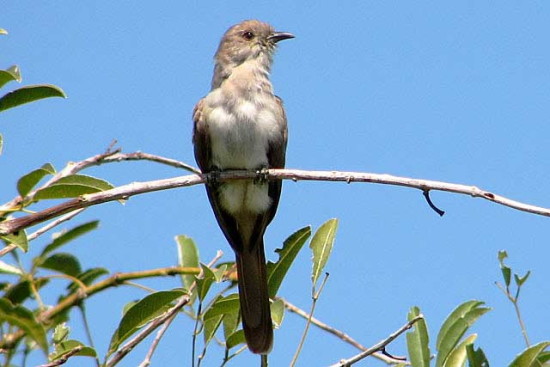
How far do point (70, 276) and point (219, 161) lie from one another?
7.73ft

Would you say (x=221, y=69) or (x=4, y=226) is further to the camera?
(x=221, y=69)

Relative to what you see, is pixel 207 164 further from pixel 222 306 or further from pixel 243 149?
pixel 222 306

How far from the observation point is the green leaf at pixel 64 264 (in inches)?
126

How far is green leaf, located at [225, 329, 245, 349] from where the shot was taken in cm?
320

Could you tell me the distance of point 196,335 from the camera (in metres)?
2.88

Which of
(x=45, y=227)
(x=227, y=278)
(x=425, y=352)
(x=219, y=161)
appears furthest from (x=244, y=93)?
(x=425, y=352)

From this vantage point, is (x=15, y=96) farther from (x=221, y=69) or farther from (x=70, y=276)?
(x=221, y=69)

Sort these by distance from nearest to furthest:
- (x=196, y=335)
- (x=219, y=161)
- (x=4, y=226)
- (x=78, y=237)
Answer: (x=4, y=226), (x=196, y=335), (x=78, y=237), (x=219, y=161)

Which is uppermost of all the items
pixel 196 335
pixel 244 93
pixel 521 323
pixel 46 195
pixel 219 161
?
pixel 244 93

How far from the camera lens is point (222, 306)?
309 cm

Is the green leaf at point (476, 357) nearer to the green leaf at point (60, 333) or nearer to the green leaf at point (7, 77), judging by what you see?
the green leaf at point (60, 333)

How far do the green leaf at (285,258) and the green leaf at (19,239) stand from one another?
3.76 feet

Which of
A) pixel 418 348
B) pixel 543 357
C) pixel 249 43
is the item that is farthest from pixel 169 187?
pixel 249 43

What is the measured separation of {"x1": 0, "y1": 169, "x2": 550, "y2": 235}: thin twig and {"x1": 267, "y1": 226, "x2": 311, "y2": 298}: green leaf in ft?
0.82
